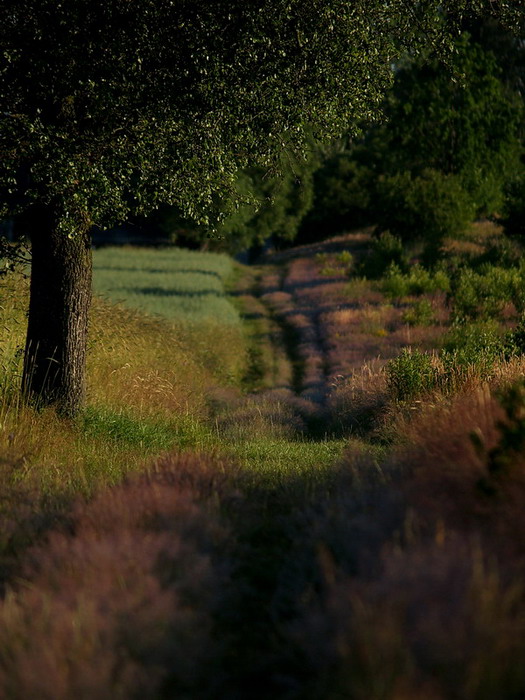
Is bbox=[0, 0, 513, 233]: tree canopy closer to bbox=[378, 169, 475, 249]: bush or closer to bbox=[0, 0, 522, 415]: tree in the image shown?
bbox=[0, 0, 522, 415]: tree

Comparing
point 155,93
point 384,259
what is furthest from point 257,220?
point 155,93

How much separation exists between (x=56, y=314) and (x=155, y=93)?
3167mm

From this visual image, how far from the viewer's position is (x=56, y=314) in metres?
9.99

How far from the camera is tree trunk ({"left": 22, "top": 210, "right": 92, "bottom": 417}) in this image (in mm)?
9891

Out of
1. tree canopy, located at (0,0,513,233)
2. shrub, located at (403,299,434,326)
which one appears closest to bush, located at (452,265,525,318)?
shrub, located at (403,299,434,326)

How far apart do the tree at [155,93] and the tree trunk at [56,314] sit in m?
0.03

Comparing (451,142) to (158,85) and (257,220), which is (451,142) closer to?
(257,220)

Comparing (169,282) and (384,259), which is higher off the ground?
(384,259)

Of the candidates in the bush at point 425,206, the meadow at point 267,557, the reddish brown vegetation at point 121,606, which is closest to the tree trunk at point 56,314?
the meadow at point 267,557

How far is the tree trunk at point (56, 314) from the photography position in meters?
9.89

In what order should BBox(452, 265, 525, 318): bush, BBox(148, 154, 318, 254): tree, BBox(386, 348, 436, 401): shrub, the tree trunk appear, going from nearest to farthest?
the tree trunk → BBox(386, 348, 436, 401): shrub → BBox(452, 265, 525, 318): bush → BBox(148, 154, 318, 254): tree

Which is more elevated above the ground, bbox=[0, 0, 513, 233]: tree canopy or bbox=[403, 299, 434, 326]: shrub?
bbox=[0, 0, 513, 233]: tree canopy

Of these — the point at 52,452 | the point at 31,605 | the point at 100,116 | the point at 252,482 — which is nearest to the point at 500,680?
the point at 31,605

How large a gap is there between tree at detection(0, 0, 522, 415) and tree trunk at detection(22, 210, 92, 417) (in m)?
0.03
